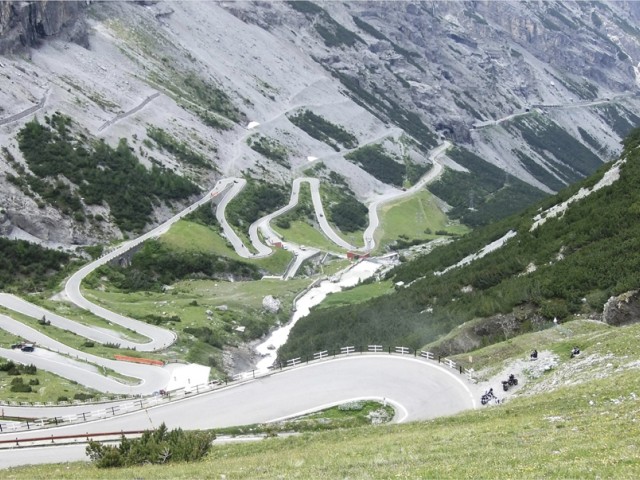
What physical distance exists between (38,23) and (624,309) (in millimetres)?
143958

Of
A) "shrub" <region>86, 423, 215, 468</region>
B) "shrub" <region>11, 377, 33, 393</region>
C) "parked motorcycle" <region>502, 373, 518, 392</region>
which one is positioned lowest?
"shrub" <region>11, 377, 33, 393</region>

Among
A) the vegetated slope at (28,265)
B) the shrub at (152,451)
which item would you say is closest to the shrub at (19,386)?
the shrub at (152,451)

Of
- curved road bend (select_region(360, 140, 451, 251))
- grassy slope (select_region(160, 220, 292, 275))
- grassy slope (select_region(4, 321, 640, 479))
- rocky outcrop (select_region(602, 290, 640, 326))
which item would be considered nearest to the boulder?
grassy slope (select_region(160, 220, 292, 275))

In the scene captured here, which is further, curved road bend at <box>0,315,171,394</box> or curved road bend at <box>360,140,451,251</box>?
curved road bend at <box>360,140,451,251</box>

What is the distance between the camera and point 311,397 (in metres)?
38.6

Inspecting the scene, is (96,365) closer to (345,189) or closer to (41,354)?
(41,354)

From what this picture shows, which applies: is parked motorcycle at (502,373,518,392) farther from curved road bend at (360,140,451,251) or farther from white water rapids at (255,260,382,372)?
curved road bend at (360,140,451,251)

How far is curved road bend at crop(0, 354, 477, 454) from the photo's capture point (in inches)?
1403

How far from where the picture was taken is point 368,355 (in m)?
45.1

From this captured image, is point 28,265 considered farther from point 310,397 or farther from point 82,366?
point 310,397

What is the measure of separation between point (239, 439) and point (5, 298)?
46.6 m

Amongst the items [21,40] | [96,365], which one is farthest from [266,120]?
[96,365]

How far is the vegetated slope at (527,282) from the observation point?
147ft

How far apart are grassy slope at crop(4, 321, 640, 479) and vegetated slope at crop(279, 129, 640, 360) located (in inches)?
438
